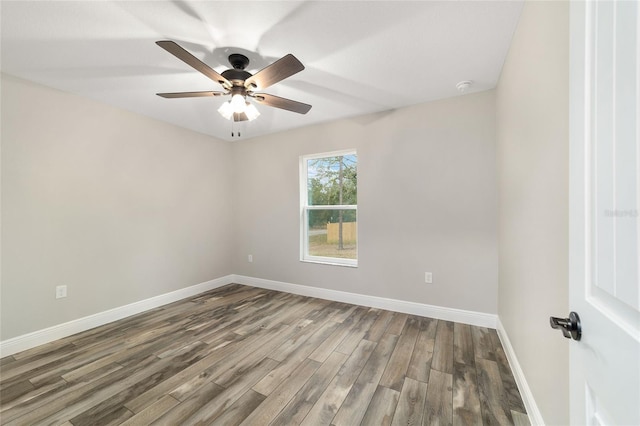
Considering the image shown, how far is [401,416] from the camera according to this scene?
4.94 ft

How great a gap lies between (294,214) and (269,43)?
234 centimetres

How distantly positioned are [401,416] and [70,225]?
345 centimetres

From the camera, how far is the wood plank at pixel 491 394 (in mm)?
1484

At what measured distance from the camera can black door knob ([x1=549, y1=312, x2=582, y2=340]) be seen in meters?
0.66

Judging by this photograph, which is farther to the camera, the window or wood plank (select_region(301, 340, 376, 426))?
the window

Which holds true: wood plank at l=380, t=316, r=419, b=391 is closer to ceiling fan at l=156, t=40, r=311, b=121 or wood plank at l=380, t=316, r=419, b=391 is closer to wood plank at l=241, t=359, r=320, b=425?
wood plank at l=241, t=359, r=320, b=425

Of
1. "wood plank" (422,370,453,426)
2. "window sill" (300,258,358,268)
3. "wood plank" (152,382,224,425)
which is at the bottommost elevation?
Answer: "wood plank" (152,382,224,425)

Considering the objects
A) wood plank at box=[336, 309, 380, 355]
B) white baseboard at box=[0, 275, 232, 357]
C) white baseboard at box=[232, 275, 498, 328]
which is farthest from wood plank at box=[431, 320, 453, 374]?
white baseboard at box=[0, 275, 232, 357]


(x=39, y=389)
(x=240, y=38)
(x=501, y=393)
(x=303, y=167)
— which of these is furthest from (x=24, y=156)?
(x=501, y=393)

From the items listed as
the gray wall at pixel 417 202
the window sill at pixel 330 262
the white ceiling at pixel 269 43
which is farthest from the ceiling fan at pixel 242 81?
the window sill at pixel 330 262

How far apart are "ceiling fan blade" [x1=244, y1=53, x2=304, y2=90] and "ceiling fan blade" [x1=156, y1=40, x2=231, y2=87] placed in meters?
0.20
